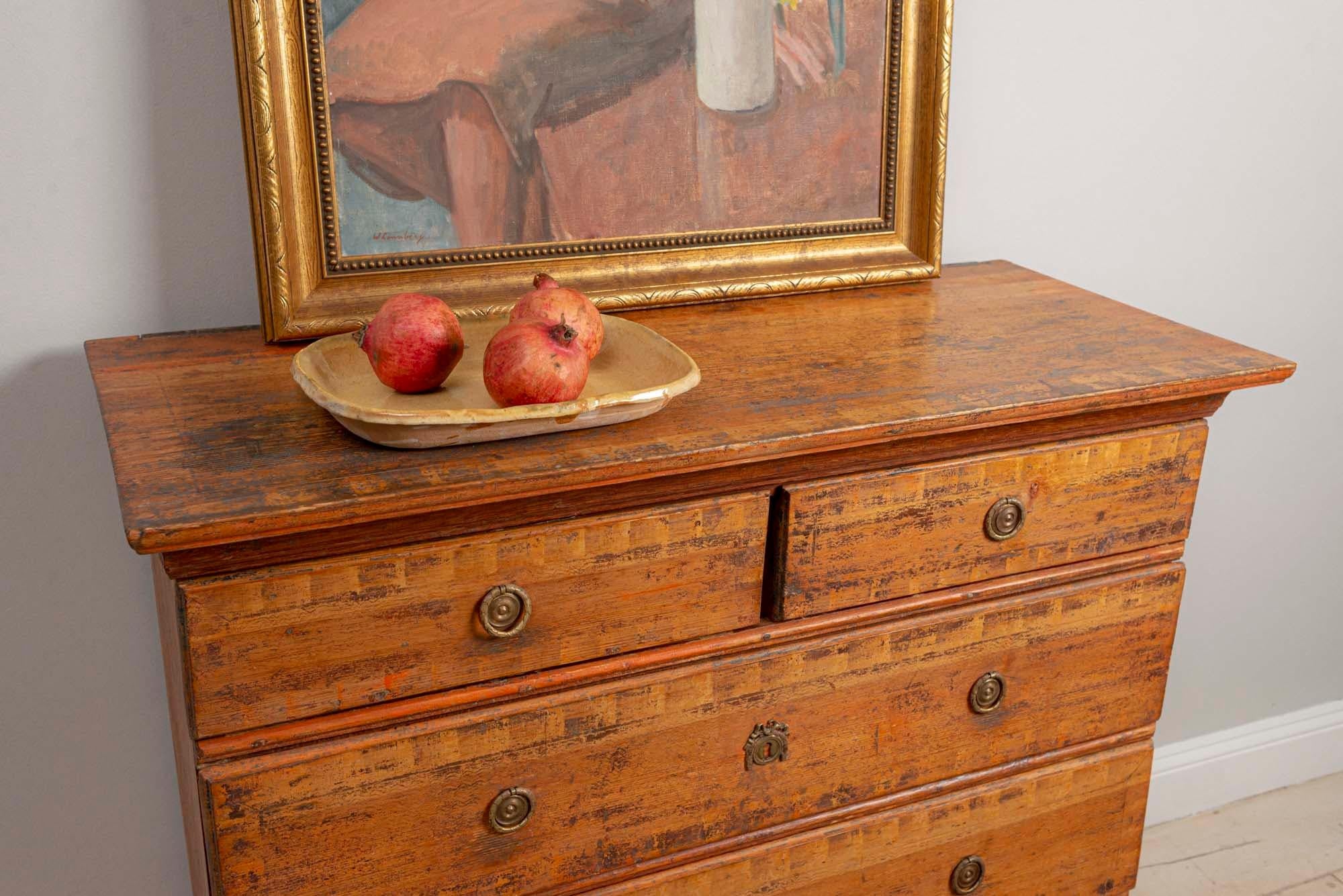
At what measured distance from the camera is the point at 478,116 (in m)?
1.47

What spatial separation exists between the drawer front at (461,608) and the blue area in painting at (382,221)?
48 centimetres

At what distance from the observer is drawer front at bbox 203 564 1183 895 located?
1.16 meters

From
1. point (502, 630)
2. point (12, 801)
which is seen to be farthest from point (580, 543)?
point (12, 801)

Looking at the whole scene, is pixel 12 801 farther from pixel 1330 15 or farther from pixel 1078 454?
pixel 1330 15

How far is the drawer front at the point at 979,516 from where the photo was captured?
4.29ft

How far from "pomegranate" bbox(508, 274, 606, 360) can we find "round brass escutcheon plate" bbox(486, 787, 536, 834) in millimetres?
448

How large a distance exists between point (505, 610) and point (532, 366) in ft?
0.78

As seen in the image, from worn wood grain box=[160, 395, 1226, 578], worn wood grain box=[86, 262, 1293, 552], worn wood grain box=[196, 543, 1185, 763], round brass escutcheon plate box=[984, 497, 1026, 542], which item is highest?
worn wood grain box=[86, 262, 1293, 552]

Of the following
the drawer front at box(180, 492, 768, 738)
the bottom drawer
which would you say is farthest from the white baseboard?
the drawer front at box(180, 492, 768, 738)

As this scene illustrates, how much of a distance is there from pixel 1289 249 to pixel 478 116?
155 centimetres

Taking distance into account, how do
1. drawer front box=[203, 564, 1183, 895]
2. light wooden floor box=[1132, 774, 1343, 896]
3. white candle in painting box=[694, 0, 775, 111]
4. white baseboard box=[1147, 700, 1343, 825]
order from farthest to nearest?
1. white baseboard box=[1147, 700, 1343, 825]
2. light wooden floor box=[1132, 774, 1343, 896]
3. white candle in painting box=[694, 0, 775, 111]
4. drawer front box=[203, 564, 1183, 895]

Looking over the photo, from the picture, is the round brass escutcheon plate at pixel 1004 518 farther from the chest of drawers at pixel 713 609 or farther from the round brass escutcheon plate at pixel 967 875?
the round brass escutcheon plate at pixel 967 875

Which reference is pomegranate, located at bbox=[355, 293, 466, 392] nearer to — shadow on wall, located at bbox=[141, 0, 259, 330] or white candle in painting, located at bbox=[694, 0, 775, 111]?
shadow on wall, located at bbox=[141, 0, 259, 330]

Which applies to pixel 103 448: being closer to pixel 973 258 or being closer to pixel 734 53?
pixel 734 53
